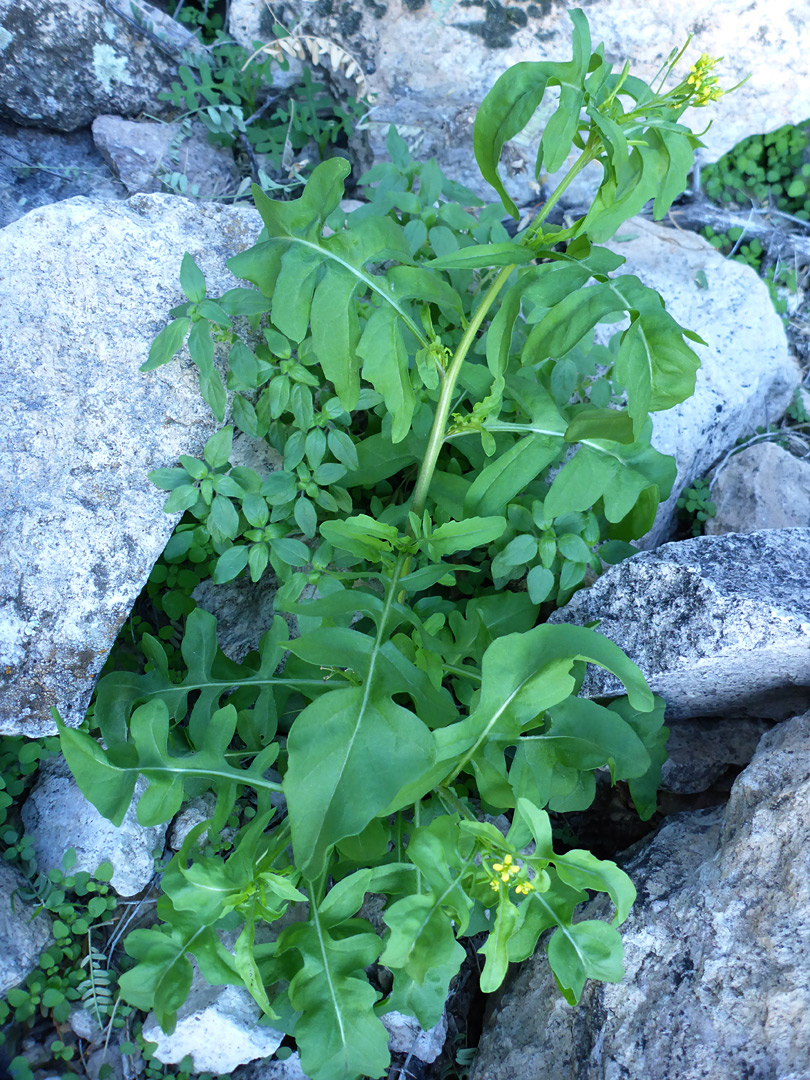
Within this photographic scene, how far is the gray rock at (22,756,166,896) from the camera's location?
2217 mm

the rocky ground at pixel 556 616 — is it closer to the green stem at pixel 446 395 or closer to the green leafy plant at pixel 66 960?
the green leafy plant at pixel 66 960

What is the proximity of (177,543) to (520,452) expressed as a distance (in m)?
1.05

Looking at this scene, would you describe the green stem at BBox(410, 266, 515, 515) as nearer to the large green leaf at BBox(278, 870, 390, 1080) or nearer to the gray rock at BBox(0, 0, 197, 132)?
the large green leaf at BBox(278, 870, 390, 1080)

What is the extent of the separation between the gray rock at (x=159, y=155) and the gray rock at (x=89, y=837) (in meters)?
2.35

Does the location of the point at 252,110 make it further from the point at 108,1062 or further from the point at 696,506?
the point at 108,1062

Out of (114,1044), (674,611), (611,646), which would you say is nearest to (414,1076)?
(114,1044)

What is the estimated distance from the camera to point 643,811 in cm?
225

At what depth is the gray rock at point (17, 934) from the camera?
6.66 ft

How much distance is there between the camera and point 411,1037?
6.89 ft

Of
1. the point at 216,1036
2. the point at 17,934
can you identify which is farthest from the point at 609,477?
the point at 17,934

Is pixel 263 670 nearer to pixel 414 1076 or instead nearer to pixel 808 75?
pixel 414 1076

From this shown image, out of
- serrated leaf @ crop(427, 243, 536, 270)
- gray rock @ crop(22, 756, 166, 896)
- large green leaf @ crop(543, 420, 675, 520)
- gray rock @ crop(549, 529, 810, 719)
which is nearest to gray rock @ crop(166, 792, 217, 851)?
gray rock @ crop(22, 756, 166, 896)

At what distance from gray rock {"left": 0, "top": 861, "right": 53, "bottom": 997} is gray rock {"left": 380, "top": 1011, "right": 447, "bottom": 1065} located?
3.16ft

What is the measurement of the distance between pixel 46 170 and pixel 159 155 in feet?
1.49
